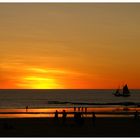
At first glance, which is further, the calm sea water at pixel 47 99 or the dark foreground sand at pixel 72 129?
the calm sea water at pixel 47 99

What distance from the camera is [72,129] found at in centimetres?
2125

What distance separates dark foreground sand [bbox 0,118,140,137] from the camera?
19.2 m

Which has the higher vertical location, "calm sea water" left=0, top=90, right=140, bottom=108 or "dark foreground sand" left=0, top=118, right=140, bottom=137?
"calm sea water" left=0, top=90, right=140, bottom=108

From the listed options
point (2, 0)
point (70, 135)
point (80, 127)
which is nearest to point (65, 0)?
point (2, 0)

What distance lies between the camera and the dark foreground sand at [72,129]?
19172mm

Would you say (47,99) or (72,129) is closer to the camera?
(72,129)

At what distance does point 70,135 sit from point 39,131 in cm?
207

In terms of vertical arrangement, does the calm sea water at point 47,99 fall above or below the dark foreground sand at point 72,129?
above

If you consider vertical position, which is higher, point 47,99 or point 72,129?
point 47,99

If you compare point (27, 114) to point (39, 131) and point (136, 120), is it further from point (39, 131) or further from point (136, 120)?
point (39, 131)

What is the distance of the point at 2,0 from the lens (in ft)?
40.5

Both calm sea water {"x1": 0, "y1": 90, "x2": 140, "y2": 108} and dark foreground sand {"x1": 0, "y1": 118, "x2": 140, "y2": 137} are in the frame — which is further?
calm sea water {"x1": 0, "y1": 90, "x2": 140, "y2": 108}

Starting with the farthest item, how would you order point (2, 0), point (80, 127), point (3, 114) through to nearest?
1. point (3, 114)
2. point (80, 127)
3. point (2, 0)

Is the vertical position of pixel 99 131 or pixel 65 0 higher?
pixel 65 0
